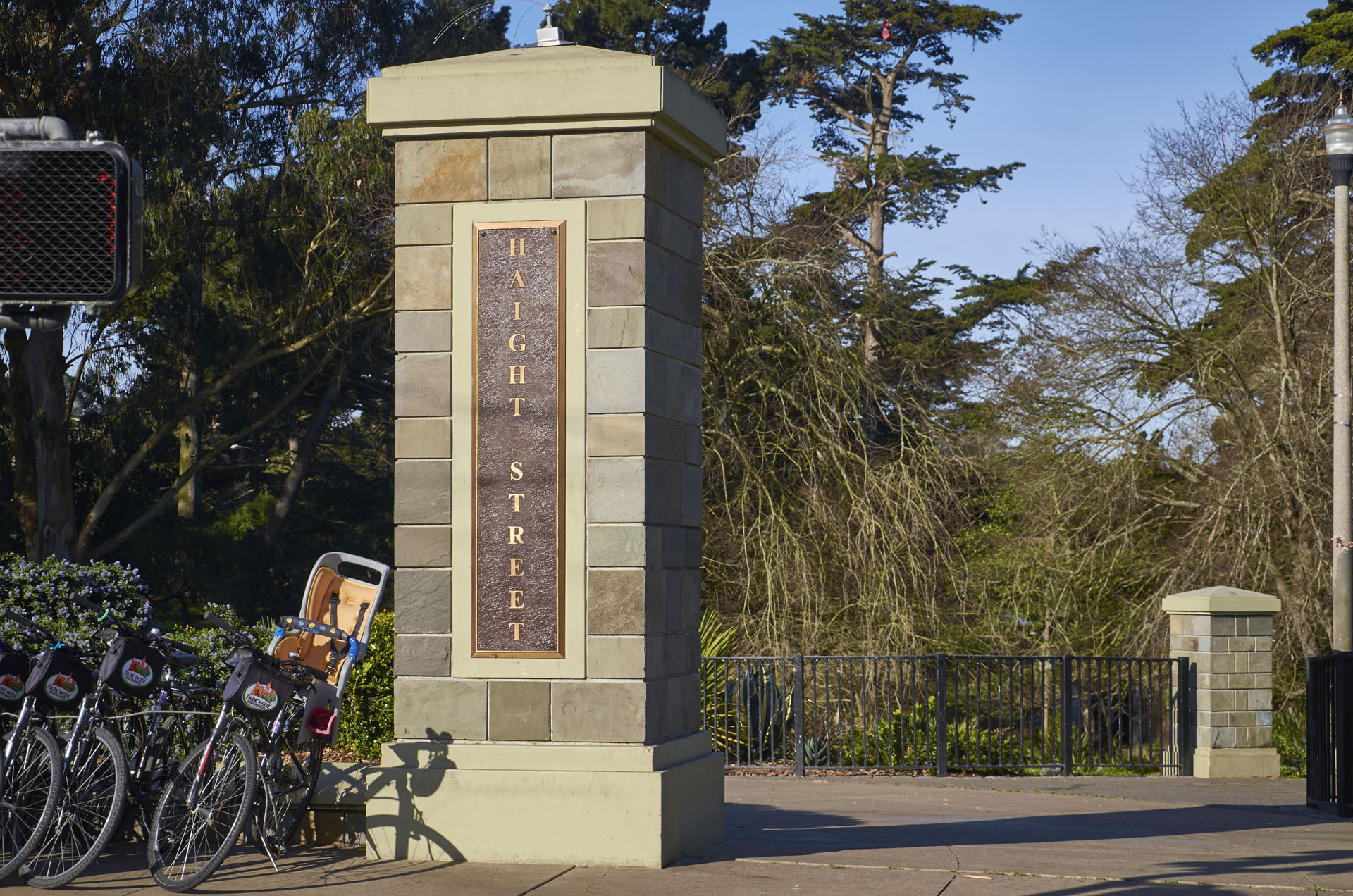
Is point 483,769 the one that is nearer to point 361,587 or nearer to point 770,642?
point 361,587

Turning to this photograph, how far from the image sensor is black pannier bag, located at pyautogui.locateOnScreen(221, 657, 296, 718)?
6.86 metres

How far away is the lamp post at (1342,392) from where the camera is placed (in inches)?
544

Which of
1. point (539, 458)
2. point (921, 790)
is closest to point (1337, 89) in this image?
point (921, 790)

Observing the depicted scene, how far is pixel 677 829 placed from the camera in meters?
7.45

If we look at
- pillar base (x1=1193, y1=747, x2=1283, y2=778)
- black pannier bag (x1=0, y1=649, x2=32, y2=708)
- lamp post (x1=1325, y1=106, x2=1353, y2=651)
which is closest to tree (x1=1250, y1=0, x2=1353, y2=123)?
lamp post (x1=1325, y1=106, x2=1353, y2=651)

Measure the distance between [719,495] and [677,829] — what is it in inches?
469

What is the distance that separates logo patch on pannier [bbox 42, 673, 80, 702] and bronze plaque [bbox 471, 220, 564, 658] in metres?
2.03

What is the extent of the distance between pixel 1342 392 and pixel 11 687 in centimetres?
1306

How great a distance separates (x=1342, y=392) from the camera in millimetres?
14641

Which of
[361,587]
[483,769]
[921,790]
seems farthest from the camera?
[921,790]

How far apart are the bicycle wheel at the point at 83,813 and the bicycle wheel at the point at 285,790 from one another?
2.23 ft

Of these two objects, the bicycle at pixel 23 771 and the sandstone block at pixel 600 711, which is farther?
the sandstone block at pixel 600 711

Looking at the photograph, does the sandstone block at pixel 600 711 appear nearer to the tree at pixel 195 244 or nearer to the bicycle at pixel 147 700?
the bicycle at pixel 147 700

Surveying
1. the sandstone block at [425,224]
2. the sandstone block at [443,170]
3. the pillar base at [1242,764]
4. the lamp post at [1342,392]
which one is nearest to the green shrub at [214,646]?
the sandstone block at [425,224]
